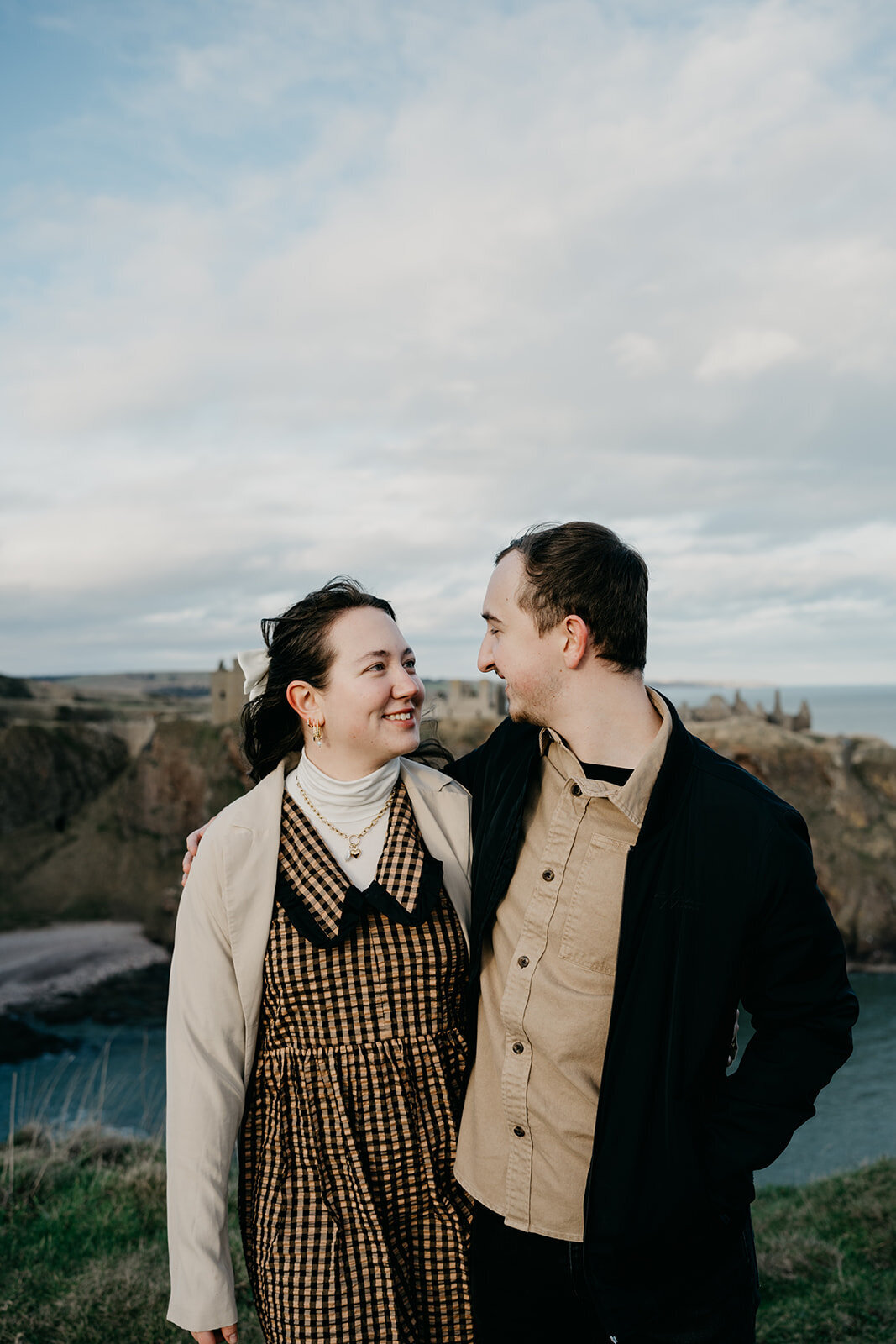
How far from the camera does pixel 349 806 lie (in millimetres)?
2896

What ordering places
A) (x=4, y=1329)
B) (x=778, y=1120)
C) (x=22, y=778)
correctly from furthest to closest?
(x=22, y=778) < (x=4, y=1329) < (x=778, y=1120)

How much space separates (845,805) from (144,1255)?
39.1 metres

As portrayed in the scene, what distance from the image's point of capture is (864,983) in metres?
34.9

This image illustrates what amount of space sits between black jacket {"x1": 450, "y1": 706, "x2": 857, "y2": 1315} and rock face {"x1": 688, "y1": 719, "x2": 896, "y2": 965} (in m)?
35.7

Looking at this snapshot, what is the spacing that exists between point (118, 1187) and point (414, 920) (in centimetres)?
440

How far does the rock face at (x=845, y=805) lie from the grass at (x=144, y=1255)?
3208 centimetres

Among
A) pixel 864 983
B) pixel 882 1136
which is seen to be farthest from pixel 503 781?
pixel 864 983

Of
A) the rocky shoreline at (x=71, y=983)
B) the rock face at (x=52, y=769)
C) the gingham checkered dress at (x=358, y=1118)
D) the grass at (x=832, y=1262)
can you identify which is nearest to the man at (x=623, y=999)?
the gingham checkered dress at (x=358, y=1118)

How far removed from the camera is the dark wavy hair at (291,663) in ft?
9.61

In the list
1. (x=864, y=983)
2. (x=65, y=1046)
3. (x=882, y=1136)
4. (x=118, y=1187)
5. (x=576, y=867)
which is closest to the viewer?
(x=576, y=867)

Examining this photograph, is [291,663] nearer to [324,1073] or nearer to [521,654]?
[521,654]

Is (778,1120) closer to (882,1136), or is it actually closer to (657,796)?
(657,796)

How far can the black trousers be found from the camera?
2359 mm

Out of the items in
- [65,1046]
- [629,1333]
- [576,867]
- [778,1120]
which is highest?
[576,867]
